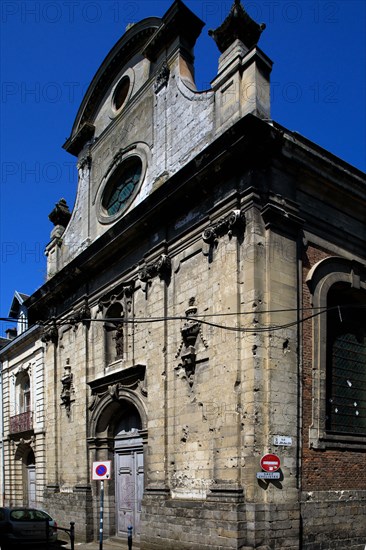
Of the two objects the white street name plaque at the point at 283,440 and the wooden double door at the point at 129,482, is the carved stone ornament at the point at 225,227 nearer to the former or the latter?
the white street name plaque at the point at 283,440

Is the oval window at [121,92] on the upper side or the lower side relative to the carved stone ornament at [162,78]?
upper

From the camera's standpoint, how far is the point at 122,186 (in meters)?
19.4

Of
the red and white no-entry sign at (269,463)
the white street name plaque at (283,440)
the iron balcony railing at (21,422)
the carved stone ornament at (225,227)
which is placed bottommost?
the iron balcony railing at (21,422)

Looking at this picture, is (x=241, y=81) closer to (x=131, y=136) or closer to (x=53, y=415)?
(x=131, y=136)

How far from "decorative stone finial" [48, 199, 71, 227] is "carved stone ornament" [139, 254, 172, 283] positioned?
891 centimetres

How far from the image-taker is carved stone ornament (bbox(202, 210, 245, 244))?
12.5 m

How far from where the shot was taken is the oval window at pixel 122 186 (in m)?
18.5

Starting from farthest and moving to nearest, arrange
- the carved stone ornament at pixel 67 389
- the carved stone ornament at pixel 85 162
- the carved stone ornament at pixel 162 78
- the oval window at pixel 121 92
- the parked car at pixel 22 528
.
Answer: the carved stone ornament at pixel 85 162, the oval window at pixel 121 92, the carved stone ornament at pixel 67 389, the carved stone ornament at pixel 162 78, the parked car at pixel 22 528

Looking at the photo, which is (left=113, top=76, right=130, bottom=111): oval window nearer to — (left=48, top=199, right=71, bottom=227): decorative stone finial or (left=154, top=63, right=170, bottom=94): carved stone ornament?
(left=154, top=63, right=170, bottom=94): carved stone ornament

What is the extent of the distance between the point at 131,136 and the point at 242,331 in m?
9.39

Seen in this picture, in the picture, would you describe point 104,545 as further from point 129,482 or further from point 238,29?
point 238,29

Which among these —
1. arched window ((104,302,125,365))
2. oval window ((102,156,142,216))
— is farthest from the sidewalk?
oval window ((102,156,142,216))

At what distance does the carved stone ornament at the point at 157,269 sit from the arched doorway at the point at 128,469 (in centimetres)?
374

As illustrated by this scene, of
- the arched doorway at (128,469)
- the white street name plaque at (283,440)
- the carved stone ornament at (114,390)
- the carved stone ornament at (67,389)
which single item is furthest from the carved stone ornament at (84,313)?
the white street name plaque at (283,440)
